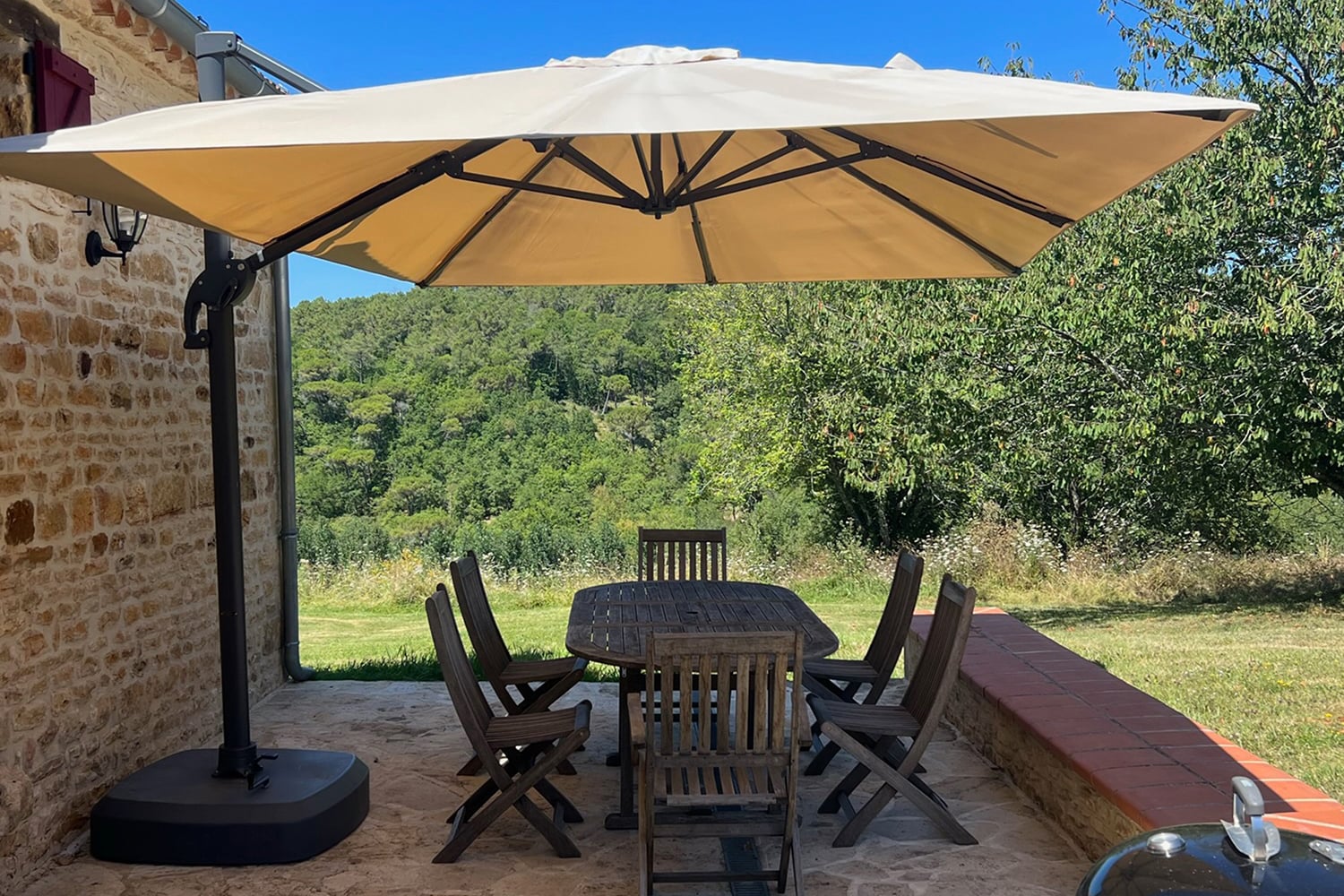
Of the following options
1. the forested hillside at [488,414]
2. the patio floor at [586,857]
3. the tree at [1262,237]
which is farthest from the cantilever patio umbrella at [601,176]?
the forested hillside at [488,414]

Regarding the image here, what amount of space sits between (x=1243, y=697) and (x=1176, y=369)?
3235 millimetres

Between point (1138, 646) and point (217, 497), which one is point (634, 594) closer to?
point (217, 497)

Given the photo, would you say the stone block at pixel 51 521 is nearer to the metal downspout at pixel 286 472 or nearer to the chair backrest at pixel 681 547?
the metal downspout at pixel 286 472

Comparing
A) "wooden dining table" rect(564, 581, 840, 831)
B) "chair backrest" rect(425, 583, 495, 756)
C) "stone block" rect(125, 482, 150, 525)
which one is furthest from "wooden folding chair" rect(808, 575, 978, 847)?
"stone block" rect(125, 482, 150, 525)

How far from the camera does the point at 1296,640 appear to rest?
7617 mm

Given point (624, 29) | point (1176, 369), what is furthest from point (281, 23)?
point (1176, 369)

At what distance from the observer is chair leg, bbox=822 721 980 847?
11.9 ft

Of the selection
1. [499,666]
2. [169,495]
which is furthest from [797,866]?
[169,495]

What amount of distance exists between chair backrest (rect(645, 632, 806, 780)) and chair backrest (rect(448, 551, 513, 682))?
1.21 m

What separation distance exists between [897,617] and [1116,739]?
1037 millimetres

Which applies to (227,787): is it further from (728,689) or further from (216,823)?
(728,689)

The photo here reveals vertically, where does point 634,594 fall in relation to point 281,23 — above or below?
below

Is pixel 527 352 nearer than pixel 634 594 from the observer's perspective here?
No

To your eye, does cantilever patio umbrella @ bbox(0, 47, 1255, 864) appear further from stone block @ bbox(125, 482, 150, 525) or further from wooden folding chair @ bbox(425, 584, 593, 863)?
stone block @ bbox(125, 482, 150, 525)
